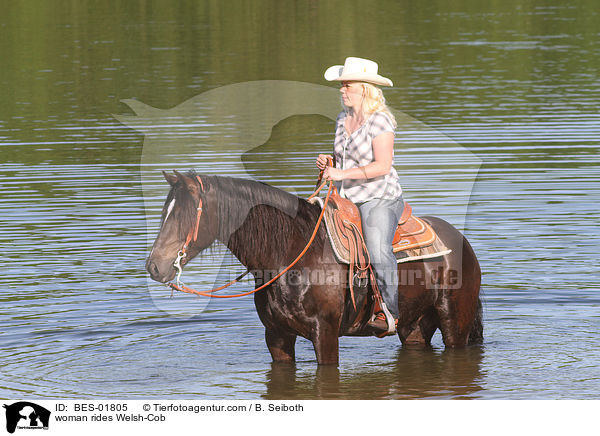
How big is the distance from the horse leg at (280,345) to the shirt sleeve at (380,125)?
6.90ft

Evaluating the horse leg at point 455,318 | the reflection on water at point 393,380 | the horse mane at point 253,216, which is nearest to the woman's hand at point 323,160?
the horse mane at point 253,216

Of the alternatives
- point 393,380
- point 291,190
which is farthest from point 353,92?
point 291,190

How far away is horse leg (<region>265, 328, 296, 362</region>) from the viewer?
10.4 m

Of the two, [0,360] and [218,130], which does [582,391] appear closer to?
[0,360]

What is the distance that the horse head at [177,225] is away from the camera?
8969 mm

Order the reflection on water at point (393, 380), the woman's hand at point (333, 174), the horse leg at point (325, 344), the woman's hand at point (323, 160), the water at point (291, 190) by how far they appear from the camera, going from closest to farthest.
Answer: the woman's hand at point (333, 174)
the woman's hand at point (323, 160)
the horse leg at point (325, 344)
the reflection on water at point (393, 380)
the water at point (291, 190)

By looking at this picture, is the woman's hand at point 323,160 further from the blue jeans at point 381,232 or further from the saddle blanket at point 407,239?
the blue jeans at point 381,232

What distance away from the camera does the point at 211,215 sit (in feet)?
30.0

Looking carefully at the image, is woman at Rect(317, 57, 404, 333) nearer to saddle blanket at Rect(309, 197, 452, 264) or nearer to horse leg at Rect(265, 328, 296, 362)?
saddle blanket at Rect(309, 197, 452, 264)

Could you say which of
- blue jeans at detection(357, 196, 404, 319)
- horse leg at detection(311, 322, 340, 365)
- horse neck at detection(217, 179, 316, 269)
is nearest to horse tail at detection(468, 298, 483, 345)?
blue jeans at detection(357, 196, 404, 319)
